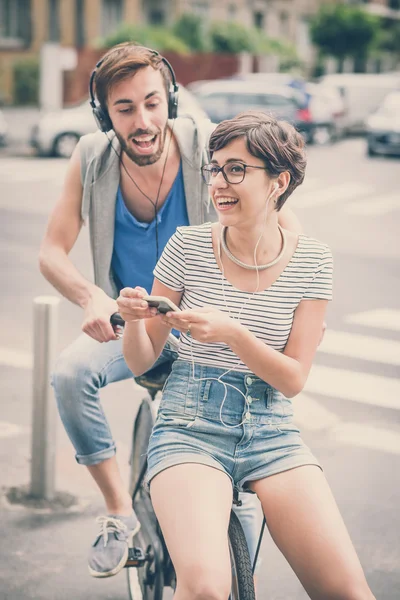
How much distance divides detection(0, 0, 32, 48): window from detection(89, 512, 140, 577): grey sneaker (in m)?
34.0

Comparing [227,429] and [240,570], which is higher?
[227,429]

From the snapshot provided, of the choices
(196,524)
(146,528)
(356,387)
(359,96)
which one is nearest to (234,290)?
(196,524)

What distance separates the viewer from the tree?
4534 cm

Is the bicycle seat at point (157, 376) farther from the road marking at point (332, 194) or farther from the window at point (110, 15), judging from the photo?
the window at point (110, 15)

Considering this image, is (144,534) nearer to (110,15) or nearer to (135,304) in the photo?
(135,304)

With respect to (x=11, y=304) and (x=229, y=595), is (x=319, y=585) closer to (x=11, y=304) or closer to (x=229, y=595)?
(x=229, y=595)

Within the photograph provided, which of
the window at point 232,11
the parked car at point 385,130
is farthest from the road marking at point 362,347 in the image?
the window at point 232,11

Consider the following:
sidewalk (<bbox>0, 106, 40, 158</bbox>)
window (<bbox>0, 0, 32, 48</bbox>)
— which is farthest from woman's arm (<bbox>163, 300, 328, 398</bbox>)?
window (<bbox>0, 0, 32, 48</bbox>)

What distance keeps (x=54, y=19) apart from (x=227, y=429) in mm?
35292

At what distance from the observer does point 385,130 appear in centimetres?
2172

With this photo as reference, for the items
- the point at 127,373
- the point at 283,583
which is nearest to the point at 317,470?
the point at 127,373

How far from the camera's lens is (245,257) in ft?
9.96

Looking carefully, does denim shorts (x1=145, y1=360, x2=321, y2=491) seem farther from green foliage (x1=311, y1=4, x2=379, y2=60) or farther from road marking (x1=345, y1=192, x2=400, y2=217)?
green foliage (x1=311, y1=4, x2=379, y2=60)

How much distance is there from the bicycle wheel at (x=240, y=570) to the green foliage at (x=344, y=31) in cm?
4499
